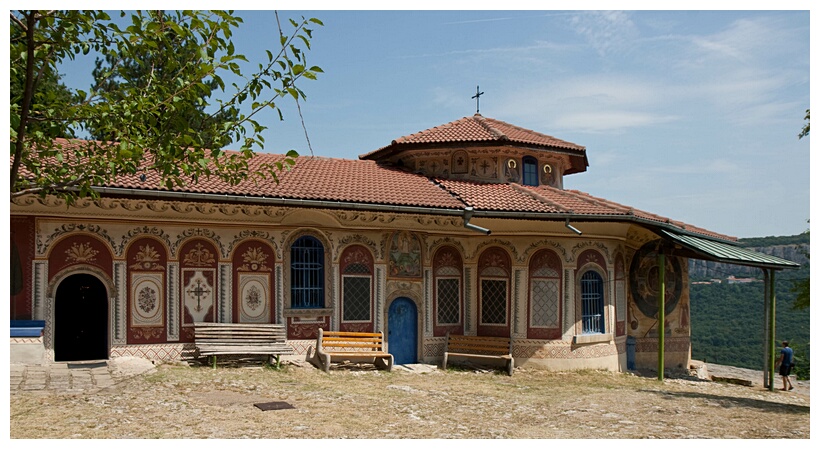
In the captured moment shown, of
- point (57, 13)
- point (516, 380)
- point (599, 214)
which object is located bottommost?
point (516, 380)

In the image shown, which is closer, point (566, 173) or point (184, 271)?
point (184, 271)

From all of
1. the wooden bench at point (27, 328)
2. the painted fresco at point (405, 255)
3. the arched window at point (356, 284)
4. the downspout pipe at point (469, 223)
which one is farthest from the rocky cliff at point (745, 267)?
the wooden bench at point (27, 328)

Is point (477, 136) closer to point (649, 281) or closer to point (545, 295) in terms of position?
point (545, 295)

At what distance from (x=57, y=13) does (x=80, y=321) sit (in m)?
9.02

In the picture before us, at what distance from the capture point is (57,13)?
698 cm

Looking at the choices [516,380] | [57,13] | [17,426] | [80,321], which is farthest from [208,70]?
[516,380]

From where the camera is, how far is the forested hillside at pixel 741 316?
33375 mm

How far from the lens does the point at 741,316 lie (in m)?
38.8

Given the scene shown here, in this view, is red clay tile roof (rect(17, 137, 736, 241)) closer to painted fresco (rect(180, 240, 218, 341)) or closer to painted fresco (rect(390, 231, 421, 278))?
painted fresco (rect(390, 231, 421, 278))

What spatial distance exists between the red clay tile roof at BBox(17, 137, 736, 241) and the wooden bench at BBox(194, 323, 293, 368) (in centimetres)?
252

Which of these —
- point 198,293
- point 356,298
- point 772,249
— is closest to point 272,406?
point 198,293

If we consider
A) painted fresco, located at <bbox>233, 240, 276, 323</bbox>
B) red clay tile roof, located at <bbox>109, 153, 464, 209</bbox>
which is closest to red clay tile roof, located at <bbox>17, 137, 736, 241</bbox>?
red clay tile roof, located at <bbox>109, 153, 464, 209</bbox>

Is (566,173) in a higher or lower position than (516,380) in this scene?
higher
